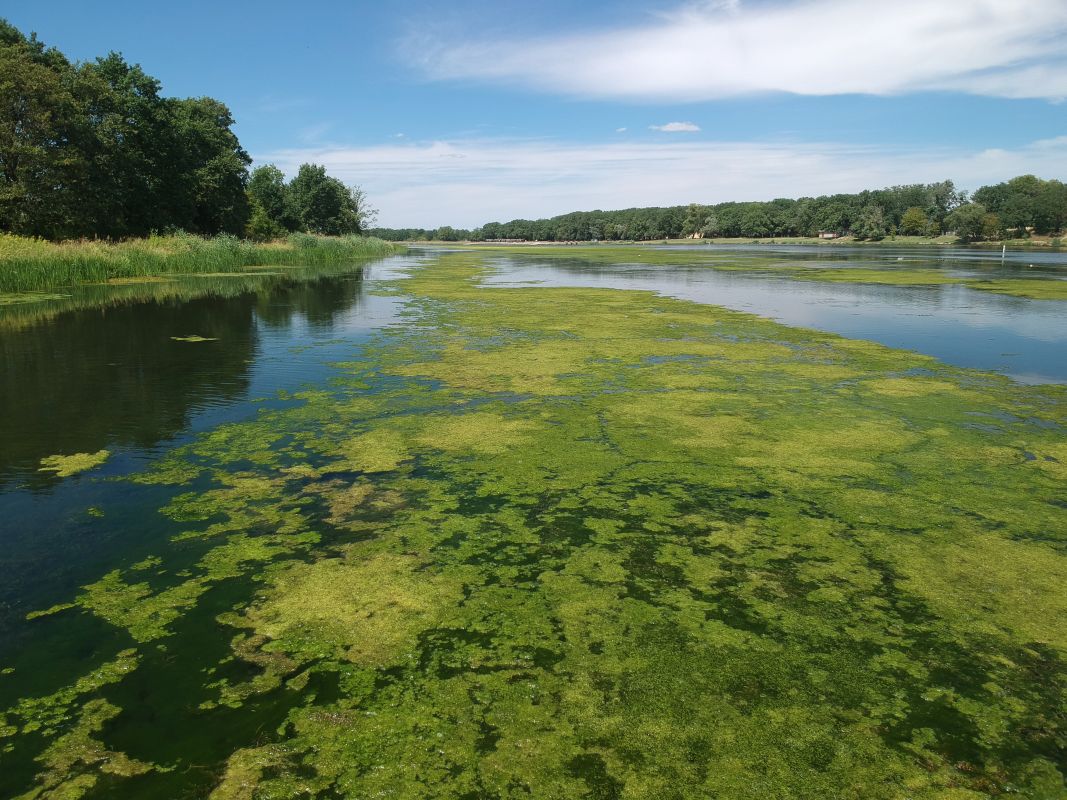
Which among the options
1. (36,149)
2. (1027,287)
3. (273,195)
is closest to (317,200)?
(273,195)

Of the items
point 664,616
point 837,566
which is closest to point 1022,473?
point 837,566

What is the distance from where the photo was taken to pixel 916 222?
104875 mm

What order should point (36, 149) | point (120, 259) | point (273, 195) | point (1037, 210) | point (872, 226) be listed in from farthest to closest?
1. point (872, 226)
2. point (1037, 210)
3. point (273, 195)
4. point (36, 149)
5. point (120, 259)

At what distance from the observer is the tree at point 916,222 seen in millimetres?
104438

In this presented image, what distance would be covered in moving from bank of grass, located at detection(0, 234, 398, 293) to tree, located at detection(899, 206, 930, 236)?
324 ft

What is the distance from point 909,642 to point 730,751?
54.4 inches

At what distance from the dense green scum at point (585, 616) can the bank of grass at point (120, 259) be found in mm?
19965

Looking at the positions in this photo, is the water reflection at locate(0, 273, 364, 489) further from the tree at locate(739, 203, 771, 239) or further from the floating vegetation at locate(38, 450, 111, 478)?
the tree at locate(739, 203, 771, 239)

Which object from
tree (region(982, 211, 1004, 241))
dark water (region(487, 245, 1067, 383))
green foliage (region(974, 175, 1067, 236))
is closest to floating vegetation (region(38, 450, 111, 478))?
dark water (region(487, 245, 1067, 383))

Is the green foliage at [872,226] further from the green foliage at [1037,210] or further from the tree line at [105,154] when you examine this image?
the tree line at [105,154]

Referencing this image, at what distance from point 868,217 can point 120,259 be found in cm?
11446

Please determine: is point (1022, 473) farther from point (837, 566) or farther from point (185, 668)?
point (185, 668)

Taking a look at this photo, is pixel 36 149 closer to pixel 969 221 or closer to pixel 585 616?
pixel 585 616

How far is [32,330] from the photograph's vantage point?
42.6 ft
